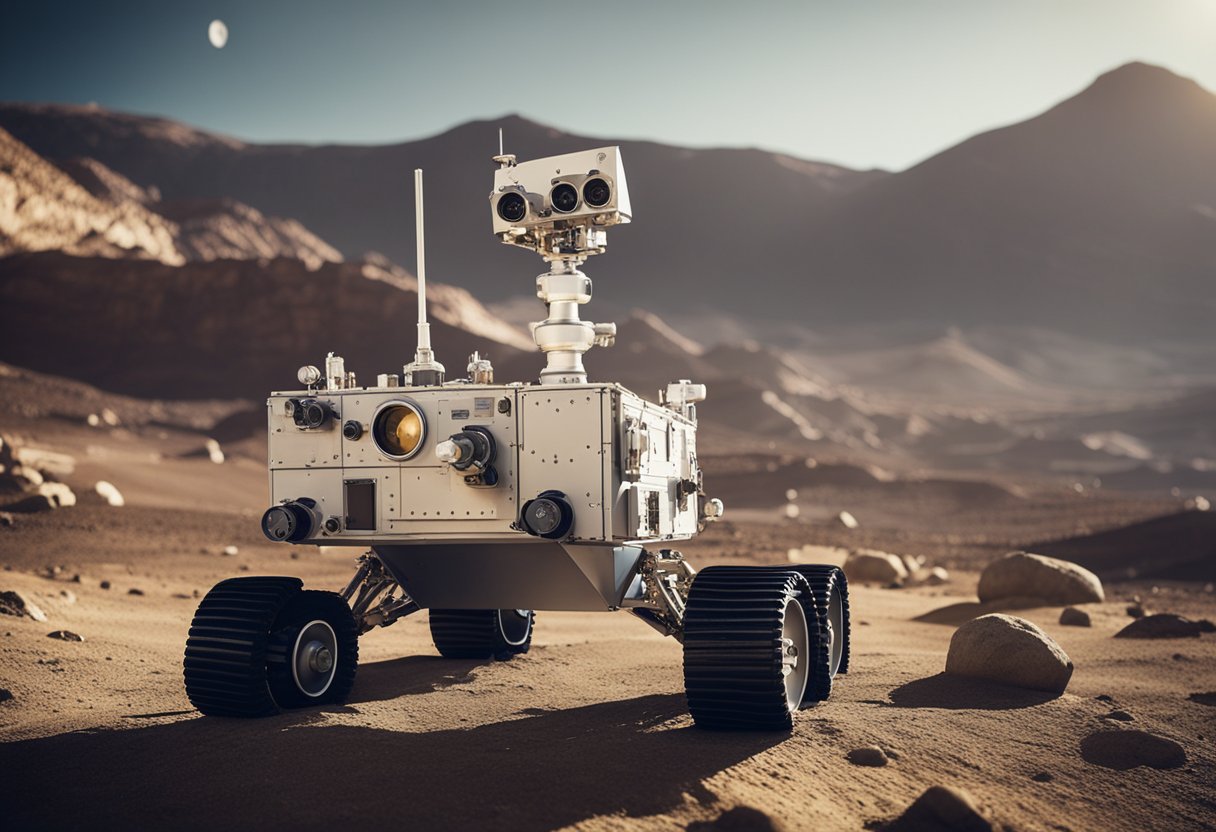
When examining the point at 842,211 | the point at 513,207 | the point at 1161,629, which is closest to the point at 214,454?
the point at 1161,629

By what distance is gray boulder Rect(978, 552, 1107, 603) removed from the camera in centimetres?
1702

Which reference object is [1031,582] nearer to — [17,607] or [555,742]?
[555,742]

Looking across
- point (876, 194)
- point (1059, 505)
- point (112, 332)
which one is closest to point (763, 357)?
point (1059, 505)

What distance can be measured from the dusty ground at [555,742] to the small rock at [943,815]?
0.16m

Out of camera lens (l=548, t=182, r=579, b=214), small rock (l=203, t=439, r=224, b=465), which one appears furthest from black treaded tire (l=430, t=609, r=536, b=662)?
small rock (l=203, t=439, r=224, b=465)

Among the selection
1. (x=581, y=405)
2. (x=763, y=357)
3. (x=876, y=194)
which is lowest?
(x=581, y=405)

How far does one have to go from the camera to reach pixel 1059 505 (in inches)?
1559

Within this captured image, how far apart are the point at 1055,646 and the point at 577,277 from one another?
5017mm

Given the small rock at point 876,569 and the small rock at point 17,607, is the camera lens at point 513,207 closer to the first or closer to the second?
the small rock at point 17,607

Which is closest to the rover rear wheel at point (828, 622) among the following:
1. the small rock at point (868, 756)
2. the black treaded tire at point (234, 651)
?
the small rock at point (868, 756)

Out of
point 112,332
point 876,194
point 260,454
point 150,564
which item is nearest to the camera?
point 150,564

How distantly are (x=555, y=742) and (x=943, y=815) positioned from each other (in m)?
2.39

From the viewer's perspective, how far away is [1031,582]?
17.1 m

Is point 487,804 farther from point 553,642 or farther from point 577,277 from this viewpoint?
point 553,642
